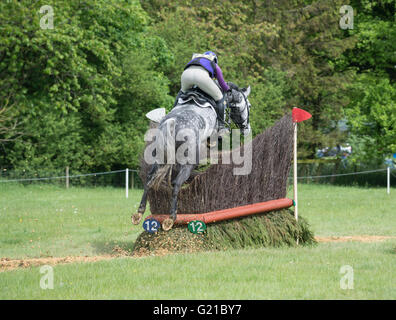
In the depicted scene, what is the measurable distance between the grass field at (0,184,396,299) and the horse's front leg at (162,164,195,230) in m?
0.47

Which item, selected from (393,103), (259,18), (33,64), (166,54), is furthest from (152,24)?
(393,103)

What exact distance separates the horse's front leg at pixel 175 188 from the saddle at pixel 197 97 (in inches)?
45.6

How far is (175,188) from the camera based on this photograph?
26.0 feet

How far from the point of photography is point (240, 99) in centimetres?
938

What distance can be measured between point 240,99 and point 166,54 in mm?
16317

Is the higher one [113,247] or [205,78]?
[205,78]

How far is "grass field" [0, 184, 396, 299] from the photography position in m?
5.84

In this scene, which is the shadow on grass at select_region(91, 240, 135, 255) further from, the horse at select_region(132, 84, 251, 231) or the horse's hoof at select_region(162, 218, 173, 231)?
the horse at select_region(132, 84, 251, 231)

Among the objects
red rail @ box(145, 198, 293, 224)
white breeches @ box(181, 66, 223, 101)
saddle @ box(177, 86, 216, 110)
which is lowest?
red rail @ box(145, 198, 293, 224)

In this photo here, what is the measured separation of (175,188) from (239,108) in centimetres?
214

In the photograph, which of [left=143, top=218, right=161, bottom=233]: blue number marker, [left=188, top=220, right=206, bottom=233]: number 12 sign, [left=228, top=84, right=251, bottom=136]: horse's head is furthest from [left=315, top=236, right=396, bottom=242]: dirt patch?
[left=143, top=218, right=161, bottom=233]: blue number marker

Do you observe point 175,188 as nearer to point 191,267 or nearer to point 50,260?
point 191,267

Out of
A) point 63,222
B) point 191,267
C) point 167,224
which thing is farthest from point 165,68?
point 191,267

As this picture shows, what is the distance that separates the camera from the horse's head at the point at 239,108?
9344mm
